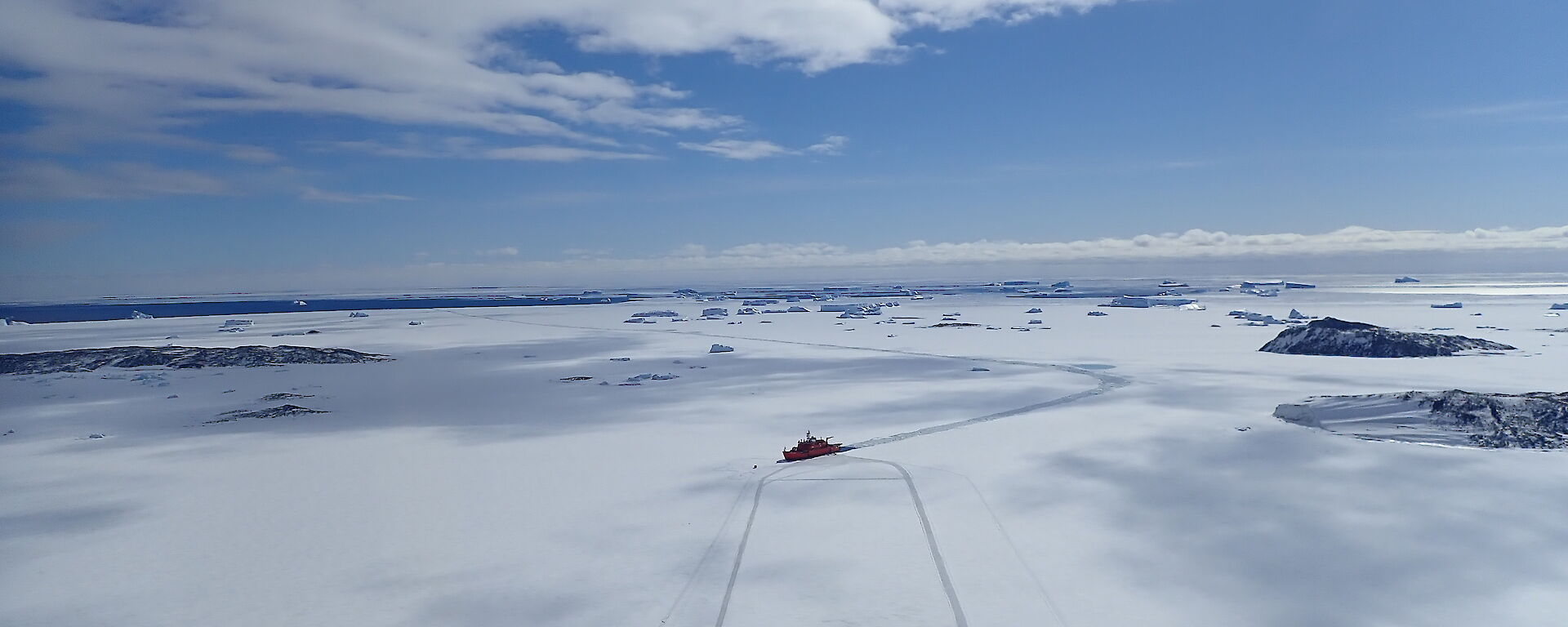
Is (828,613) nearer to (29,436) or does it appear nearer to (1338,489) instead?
(1338,489)

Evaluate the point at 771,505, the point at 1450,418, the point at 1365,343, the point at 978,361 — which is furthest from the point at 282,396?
the point at 1365,343

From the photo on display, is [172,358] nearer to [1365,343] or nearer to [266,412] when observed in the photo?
[266,412]

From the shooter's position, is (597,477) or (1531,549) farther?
(597,477)

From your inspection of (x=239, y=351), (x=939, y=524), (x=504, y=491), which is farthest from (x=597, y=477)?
(x=239, y=351)

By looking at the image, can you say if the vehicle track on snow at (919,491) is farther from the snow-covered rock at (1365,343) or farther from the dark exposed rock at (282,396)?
the dark exposed rock at (282,396)

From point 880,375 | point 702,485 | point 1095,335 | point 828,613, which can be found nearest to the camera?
point 828,613

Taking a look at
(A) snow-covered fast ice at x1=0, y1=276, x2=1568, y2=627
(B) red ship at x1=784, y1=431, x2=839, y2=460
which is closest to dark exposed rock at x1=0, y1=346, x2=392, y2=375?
(A) snow-covered fast ice at x1=0, y1=276, x2=1568, y2=627
